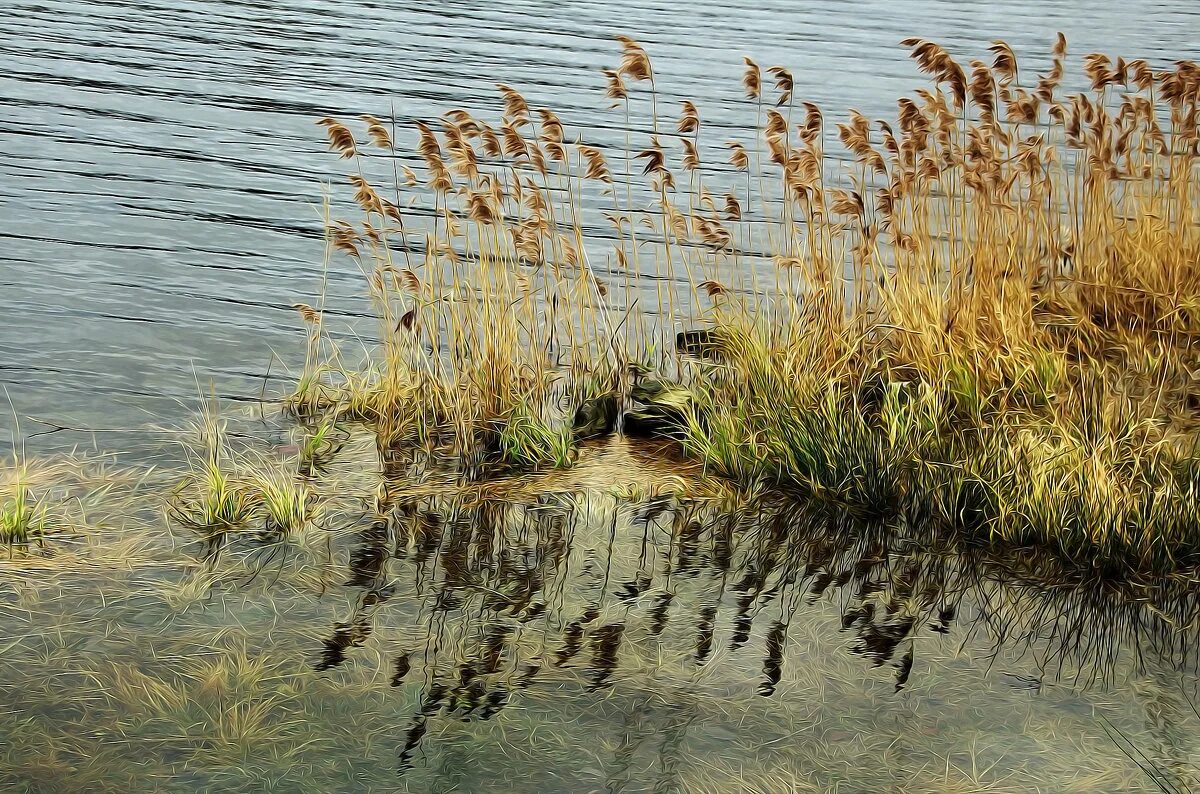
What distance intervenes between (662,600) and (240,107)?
941 centimetres

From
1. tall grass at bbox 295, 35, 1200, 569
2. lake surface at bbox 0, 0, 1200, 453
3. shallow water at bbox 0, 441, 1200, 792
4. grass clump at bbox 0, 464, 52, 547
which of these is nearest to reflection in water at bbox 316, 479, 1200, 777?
shallow water at bbox 0, 441, 1200, 792

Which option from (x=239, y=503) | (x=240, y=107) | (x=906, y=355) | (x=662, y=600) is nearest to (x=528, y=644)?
(x=662, y=600)

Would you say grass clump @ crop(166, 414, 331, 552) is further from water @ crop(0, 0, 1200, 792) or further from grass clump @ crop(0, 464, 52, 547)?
grass clump @ crop(0, 464, 52, 547)

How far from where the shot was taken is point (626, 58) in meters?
5.17

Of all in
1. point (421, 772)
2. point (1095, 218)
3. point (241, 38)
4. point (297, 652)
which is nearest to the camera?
point (421, 772)

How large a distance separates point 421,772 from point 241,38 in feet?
48.5

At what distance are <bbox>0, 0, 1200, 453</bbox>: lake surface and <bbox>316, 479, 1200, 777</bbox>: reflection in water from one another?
1.74 m

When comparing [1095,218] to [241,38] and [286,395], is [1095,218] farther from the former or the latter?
[241,38]

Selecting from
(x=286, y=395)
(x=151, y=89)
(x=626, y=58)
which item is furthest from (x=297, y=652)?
(x=151, y=89)

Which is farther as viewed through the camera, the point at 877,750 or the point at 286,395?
the point at 286,395

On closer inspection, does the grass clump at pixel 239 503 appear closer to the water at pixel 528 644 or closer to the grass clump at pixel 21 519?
the water at pixel 528 644

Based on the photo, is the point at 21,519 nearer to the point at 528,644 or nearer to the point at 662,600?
the point at 528,644

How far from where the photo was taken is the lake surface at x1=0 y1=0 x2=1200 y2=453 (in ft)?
21.4

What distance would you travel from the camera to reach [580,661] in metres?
3.86
